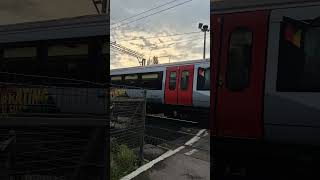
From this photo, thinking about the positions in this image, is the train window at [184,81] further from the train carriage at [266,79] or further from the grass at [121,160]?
the grass at [121,160]

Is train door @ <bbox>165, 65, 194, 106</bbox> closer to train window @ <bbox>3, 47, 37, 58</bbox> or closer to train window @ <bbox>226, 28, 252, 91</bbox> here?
train window @ <bbox>226, 28, 252, 91</bbox>

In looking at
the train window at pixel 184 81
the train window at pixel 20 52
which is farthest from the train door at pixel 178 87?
the train window at pixel 20 52

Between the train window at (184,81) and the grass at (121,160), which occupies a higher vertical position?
the train window at (184,81)

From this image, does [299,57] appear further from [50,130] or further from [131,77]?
[50,130]

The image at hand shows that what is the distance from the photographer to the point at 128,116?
5.56 feet

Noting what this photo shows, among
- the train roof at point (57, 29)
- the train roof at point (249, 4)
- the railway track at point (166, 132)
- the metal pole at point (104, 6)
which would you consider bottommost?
the railway track at point (166, 132)

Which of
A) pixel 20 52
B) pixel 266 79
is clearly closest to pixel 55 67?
Result: pixel 20 52

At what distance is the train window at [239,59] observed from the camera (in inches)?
76.9

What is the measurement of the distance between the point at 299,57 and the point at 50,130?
1.11m

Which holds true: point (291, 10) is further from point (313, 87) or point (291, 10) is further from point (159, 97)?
point (159, 97)

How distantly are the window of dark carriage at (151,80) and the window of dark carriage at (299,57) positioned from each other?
55 centimetres

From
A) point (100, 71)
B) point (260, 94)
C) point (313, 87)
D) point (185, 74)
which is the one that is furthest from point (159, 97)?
point (313, 87)

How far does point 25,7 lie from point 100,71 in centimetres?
45

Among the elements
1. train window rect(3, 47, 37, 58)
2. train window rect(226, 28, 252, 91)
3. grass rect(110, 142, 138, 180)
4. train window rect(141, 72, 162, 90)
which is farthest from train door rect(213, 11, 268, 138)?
train window rect(3, 47, 37, 58)
